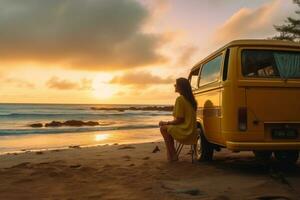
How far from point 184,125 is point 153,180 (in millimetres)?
2122

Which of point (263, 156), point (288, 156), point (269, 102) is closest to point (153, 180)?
point (269, 102)

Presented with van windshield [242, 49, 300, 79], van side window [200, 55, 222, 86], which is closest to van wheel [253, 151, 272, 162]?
van side window [200, 55, 222, 86]

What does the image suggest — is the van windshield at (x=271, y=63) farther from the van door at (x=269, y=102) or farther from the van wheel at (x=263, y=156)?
the van wheel at (x=263, y=156)

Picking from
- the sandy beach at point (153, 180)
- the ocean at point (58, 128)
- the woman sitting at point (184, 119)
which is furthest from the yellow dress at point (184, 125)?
the ocean at point (58, 128)

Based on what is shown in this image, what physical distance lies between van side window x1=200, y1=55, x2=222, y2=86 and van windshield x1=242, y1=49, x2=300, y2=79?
2.35ft

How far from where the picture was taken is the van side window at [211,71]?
8.40 metres

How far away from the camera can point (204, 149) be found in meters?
9.54

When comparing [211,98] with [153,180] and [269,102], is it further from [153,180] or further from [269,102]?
[153,180]

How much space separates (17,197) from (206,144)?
174 inches

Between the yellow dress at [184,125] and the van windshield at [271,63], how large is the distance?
71.6 inches

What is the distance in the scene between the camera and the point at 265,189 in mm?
6410

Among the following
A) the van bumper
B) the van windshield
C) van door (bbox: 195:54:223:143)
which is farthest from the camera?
van door (bbox: 195:54:223:143)

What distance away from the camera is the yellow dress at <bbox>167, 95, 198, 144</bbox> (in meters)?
9.06

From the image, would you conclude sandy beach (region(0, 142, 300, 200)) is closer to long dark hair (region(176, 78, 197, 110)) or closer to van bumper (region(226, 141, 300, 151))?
van bumper (region(226, 141, 300, 151))
